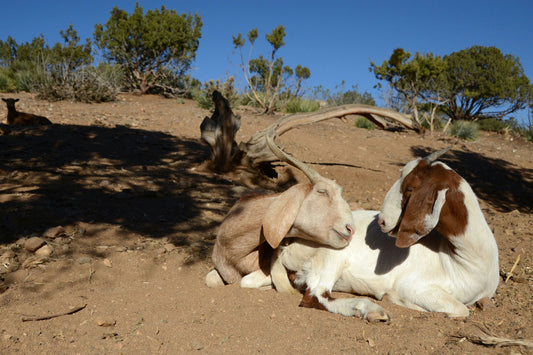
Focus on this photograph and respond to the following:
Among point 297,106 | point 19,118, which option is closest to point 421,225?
point 19,118

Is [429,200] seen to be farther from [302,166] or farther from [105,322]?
[105,322]

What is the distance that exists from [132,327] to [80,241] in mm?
1742

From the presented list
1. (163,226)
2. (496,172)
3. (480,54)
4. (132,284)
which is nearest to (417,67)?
(496,172)

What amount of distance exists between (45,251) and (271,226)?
2128mm

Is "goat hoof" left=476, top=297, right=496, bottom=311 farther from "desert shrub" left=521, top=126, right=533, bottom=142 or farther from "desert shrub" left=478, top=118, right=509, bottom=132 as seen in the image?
"desert shrub" left=478, top=118, right=509, bottom=132

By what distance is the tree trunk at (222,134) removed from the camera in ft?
23.3

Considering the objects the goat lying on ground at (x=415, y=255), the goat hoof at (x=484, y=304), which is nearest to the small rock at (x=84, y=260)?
the goat lying on ground at (x=415, y=255)

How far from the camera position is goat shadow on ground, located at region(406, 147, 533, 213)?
26.9 feet

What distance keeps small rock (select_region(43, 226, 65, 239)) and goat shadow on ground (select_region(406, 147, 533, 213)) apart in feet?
21.5

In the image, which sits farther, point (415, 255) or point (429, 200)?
point (415, 255)

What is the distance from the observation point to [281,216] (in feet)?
9.84

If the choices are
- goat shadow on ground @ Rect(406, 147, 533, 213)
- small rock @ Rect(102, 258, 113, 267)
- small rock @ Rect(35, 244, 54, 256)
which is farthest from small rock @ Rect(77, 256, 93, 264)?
goat shadow on ground @ Rect(406, 147, 533, 213)

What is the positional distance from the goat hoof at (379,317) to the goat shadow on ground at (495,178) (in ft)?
18.5

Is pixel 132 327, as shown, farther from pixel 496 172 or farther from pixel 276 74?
pixel 276 74
